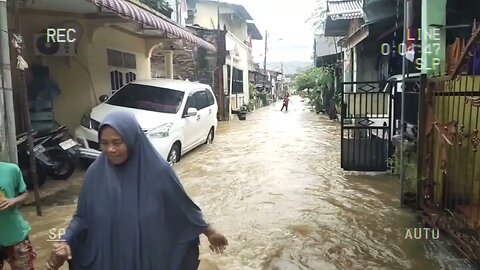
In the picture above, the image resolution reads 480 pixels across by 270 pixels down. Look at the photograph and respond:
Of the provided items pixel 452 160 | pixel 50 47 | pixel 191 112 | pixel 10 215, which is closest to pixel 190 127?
pixel 191 112

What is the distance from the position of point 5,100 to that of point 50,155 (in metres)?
1.65

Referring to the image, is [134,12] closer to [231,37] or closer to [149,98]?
[149,98]

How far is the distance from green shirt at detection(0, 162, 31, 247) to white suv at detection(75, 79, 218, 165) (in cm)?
435

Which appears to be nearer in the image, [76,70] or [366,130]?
[366,130]

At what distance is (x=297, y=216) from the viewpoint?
536 cm

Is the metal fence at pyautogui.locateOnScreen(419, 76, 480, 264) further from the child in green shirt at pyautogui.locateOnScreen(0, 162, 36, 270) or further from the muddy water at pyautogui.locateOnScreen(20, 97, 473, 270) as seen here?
the child in green shirt at pyautogui.locateOnScreen(0, 162, 36, 270)

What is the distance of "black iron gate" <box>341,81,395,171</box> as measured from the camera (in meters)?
7.11

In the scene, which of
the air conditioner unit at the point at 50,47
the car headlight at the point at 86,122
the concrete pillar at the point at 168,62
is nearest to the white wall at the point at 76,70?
the air conditioner unit at the point at 50,47

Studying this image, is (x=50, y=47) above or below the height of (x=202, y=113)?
above

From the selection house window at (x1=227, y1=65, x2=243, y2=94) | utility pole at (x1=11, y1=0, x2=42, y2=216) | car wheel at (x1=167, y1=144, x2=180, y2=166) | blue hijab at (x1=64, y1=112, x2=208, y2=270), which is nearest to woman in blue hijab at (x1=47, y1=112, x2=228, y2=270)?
blue hijab at (x1=64, y1=112, x2=208, y2=270)

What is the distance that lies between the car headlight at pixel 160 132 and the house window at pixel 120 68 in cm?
320

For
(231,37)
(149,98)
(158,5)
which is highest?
(231,37)

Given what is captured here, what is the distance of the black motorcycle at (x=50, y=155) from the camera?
6258 mm

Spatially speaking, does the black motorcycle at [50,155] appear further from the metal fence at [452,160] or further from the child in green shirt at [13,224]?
the metal fence at [452,160]
